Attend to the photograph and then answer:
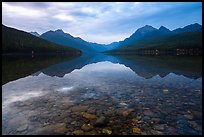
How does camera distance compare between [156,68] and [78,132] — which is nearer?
[78,132]

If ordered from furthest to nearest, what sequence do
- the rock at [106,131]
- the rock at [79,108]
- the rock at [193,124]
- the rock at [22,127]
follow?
the rock at [79,108], the rock at [193,124], the rock at [22,127], the rock at [106,131]

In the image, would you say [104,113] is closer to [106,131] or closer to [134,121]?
[134,121]

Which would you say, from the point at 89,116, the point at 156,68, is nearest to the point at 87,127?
the point at 89,116

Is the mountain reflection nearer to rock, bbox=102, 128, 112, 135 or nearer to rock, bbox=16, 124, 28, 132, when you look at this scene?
rock, bbox=102, 128, 112, 135

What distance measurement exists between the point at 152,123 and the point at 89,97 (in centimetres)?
708

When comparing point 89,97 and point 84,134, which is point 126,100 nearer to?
point 89,97

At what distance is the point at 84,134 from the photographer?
9039mm

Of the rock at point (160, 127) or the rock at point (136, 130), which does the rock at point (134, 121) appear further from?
the rock at point (160, 127)

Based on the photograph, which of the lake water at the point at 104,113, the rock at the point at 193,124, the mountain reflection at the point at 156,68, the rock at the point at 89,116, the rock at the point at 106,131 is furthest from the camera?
the mountain reflection at the point at 156,68

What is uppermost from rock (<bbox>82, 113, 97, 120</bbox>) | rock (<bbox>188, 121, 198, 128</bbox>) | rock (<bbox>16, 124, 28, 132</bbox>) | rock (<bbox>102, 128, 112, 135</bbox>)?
rock (<bbox>102, 128, 112, 135</bbox>)

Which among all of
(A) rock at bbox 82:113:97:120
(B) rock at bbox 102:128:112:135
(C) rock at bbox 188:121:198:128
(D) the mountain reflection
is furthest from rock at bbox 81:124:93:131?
(D) the mountain reflection

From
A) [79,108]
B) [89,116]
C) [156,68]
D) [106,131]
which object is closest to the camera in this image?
[106,131]

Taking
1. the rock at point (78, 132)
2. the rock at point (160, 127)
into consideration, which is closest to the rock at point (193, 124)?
the rock at point (160, 127)

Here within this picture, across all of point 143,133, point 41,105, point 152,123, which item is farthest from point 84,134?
point 41,105
